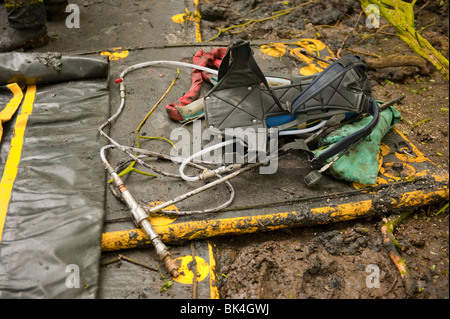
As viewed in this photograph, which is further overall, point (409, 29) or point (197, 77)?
point (197, 77)

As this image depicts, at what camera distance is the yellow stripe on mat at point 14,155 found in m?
2.29

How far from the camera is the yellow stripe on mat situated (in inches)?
90.0

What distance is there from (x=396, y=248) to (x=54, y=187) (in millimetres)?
2238

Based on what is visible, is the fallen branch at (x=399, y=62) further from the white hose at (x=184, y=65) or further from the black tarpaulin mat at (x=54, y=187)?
the black tarpaulin mat at (x=54, y=187)

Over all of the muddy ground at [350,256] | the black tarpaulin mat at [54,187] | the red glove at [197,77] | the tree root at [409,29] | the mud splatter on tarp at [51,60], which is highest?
the tree root at [409,29]

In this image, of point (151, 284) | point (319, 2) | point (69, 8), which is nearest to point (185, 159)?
point (151, 284)

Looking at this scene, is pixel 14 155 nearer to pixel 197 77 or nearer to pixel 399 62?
pixel 197 77

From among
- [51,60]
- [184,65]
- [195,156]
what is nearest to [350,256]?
[195,156]

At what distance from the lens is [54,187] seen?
94.7 inches

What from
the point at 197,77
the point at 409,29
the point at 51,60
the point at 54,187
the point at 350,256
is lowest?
the point at 350,256

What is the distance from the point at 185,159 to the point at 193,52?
151 centimetres

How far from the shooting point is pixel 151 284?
7.05 ft

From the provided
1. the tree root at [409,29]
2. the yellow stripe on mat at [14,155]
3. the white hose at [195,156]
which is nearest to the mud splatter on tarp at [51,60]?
the yellow stripe on mat at [14,155]

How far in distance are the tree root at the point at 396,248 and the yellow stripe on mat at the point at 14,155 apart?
2354 mm
